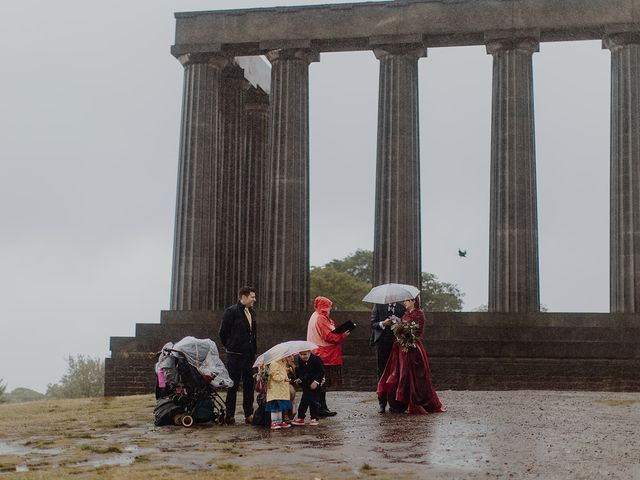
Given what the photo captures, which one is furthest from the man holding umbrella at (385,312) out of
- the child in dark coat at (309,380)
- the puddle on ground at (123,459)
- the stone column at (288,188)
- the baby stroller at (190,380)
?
the stone column at (288,188)

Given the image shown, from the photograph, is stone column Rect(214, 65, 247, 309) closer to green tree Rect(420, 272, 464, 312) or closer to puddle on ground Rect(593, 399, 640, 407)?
puddle on ground Rect(593, 399, 640, 407)

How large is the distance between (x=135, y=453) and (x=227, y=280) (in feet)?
121

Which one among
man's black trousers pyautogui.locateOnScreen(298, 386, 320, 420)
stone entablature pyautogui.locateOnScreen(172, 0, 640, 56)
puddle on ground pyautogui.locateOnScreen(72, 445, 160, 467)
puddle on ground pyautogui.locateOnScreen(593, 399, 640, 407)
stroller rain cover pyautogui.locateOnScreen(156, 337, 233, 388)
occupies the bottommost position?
puddle on ground pyautogui.locateOnScreen(72, 445, 160, 467)

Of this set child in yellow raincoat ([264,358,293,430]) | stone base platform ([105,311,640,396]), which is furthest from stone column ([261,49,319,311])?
child in yellow raincoat ([264,358,293,430])

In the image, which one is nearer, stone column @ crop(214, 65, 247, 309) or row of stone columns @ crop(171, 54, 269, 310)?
row of stone columns @ crop(171, 54, 269, 310)

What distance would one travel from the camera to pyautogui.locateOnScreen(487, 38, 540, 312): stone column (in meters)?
46.0

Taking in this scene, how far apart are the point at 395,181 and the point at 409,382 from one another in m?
22.9

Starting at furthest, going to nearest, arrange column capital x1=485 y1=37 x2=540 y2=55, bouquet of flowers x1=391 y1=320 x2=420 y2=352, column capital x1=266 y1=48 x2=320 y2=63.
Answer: column capital x1=266 y1=48 x2=320 y2=63
column capital x1=485 y1=37 x2=540 y2=55
bouquet of flowers x1=391 y1=320 x2=420 y2=352

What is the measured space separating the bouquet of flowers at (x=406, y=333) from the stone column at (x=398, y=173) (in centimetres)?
2194

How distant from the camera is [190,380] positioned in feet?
76.5

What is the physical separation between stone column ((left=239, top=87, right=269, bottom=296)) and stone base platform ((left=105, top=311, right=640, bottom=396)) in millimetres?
12044

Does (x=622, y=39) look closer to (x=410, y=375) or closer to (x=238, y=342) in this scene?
(x=410, y=375)

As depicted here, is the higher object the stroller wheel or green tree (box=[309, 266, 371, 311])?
green tree (box=[309, 266, 371, 311])

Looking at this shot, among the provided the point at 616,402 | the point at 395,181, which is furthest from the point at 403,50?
the point at 616,402
